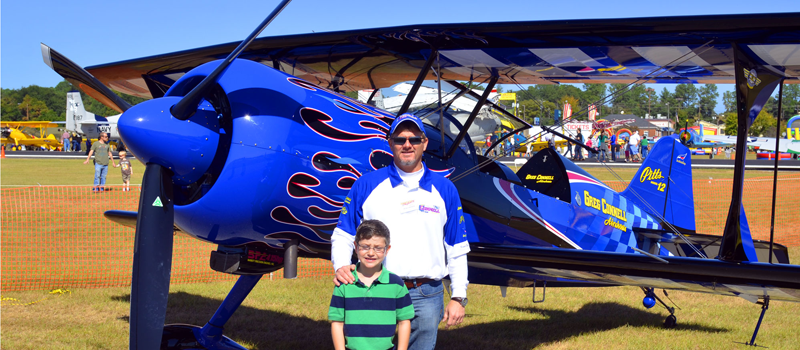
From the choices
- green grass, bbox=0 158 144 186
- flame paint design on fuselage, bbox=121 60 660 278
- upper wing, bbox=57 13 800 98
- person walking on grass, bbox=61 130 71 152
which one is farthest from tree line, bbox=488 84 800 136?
person walking on grass, bbox=61 130 71 152

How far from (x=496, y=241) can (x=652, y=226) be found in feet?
8.62

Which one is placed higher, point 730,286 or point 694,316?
point 730,286

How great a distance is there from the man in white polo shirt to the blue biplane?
1150 mm

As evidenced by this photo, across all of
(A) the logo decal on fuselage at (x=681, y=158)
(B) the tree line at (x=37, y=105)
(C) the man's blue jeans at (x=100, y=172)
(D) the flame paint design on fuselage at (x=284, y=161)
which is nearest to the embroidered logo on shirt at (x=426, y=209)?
(D) the flame paint design on fuselage at (x=284, y=161)

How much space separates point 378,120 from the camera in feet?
14.2

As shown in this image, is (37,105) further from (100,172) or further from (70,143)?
(100,172)

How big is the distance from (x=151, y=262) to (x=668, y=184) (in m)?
5.90

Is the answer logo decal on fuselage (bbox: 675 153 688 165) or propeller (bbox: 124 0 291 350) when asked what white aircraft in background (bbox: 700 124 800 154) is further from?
propeller (bbox: 124 0 291 350)

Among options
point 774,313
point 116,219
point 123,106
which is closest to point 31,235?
point 116,219

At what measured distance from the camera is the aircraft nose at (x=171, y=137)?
3.48m

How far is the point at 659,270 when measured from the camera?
12.8 feet

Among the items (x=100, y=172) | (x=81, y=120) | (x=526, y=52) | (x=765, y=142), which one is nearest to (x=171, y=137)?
(x=526, y=52)

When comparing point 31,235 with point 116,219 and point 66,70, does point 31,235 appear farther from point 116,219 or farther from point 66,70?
point 66,70

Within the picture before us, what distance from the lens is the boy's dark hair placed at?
2539mm
